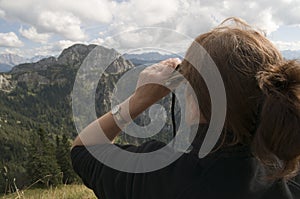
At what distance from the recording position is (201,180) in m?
1.58

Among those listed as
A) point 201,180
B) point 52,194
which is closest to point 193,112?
point 201,180

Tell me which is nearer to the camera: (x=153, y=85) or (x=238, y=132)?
(x=238, y=132)

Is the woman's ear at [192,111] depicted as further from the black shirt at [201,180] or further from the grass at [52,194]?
the grass at [52,194]

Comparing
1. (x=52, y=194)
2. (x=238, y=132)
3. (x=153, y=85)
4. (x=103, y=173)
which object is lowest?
(x=52, y=194)

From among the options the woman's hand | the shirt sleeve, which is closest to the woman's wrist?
the woman's hand

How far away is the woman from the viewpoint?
153cm

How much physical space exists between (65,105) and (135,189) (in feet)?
656

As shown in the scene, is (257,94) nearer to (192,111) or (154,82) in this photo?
(192,111)

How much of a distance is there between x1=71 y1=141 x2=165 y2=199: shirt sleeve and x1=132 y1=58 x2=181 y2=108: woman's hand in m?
0.23

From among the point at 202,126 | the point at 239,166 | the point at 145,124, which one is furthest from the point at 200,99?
the point at 145,124

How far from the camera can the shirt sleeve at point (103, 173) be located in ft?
5.68

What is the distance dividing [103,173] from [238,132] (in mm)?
718

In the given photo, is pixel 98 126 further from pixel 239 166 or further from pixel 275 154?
pixel 275 154

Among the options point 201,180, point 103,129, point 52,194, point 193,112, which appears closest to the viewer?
point 201,180
